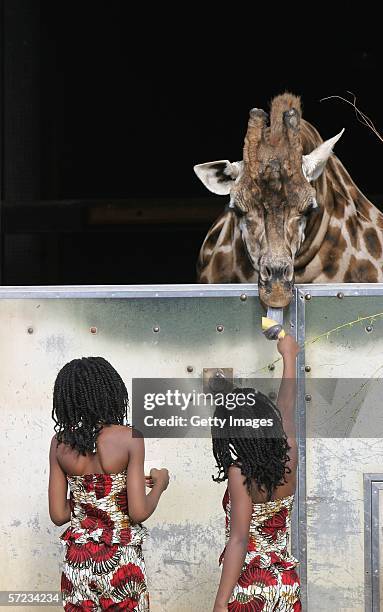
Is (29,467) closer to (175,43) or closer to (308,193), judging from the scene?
(308,193)

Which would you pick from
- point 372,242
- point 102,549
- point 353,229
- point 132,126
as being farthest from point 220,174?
point 132,126

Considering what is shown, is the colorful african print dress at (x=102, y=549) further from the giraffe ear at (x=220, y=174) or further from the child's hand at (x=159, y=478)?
the giraffe ear at (x=220, y=174)

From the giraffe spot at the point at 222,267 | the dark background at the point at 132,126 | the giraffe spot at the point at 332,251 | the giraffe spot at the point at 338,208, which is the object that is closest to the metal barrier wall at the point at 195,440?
the giraffe spot at the point at 332,251

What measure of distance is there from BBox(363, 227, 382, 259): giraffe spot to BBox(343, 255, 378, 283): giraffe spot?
137 millimetres

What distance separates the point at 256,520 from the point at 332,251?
3.04 metres

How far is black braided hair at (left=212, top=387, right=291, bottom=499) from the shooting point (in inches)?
164

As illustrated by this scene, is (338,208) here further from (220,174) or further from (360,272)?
(220,174)

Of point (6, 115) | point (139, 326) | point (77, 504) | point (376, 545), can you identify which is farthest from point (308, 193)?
point (6, 115)

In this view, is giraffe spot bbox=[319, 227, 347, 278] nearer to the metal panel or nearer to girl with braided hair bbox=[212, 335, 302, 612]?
the metal panel

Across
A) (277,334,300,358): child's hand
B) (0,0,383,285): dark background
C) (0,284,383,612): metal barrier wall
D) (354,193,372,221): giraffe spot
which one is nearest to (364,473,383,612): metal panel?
(0,284,383,612): metal barrier wall

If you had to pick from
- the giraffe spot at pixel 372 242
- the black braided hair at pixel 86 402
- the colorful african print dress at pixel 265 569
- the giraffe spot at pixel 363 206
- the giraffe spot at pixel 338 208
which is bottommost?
the colorful african print dress at pixel 265 569

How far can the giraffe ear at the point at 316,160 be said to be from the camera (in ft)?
20.9

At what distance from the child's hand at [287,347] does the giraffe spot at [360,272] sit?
6.13 ft

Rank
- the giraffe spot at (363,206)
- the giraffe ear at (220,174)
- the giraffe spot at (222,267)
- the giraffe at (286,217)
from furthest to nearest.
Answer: the giraffe spot at (363,206) < the giraffe spot at (222,267) < the giraffe ear at (220,174) < the giraffe at (286,217)
